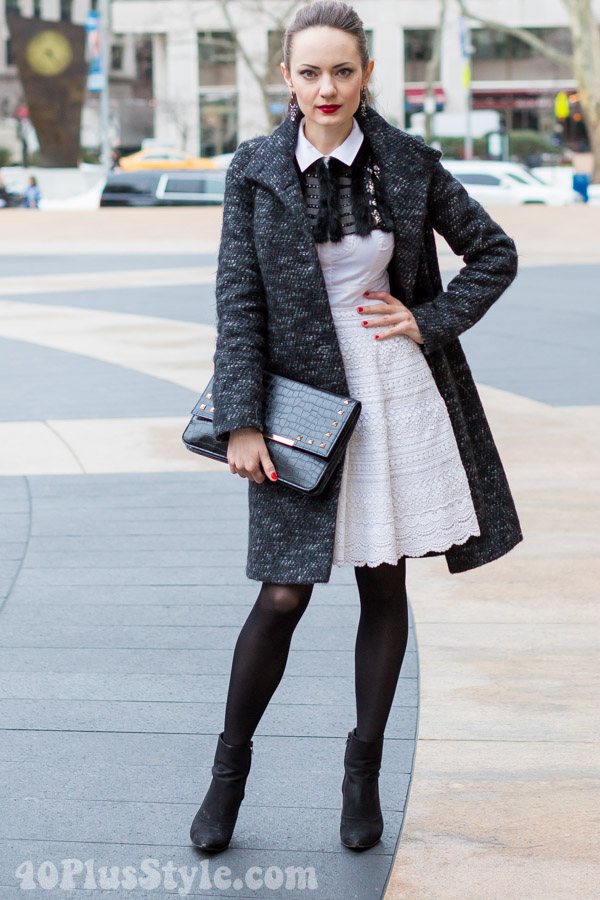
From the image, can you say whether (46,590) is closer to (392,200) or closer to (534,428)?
(392,200)

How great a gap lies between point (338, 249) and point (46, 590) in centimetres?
236

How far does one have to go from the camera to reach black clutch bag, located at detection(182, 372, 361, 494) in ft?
8.54

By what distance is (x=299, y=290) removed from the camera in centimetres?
263

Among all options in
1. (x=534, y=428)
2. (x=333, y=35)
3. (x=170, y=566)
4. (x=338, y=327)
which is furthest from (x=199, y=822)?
(x=534, y=428)

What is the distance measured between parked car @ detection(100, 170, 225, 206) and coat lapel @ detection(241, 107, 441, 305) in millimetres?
24187

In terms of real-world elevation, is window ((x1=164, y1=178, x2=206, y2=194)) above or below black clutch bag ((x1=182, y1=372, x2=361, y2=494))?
below

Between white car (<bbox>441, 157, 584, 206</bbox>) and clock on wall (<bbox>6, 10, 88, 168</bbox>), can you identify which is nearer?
white car (<bbox>441, 157, 584, 206</bbox>)

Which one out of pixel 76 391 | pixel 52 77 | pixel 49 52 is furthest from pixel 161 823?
pixel 52 77

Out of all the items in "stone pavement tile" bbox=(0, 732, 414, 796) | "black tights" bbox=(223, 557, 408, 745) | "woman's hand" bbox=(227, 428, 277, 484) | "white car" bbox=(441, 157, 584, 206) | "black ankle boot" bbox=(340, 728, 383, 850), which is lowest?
"white car" bbox=(441, 157, 584, 206)

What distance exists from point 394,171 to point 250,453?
0.65 meters

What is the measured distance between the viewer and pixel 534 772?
3191mm

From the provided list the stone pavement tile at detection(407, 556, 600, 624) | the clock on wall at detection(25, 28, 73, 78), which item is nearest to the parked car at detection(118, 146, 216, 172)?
the clock on wall at detection(25, 28, 73, 78)

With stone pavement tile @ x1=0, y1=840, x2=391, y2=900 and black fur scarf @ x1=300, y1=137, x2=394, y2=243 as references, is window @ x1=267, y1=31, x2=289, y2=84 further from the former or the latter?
stone pavement tile @ x1=0, y1=840, x2=391, y2=900

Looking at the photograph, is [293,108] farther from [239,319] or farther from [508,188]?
[508,188]
